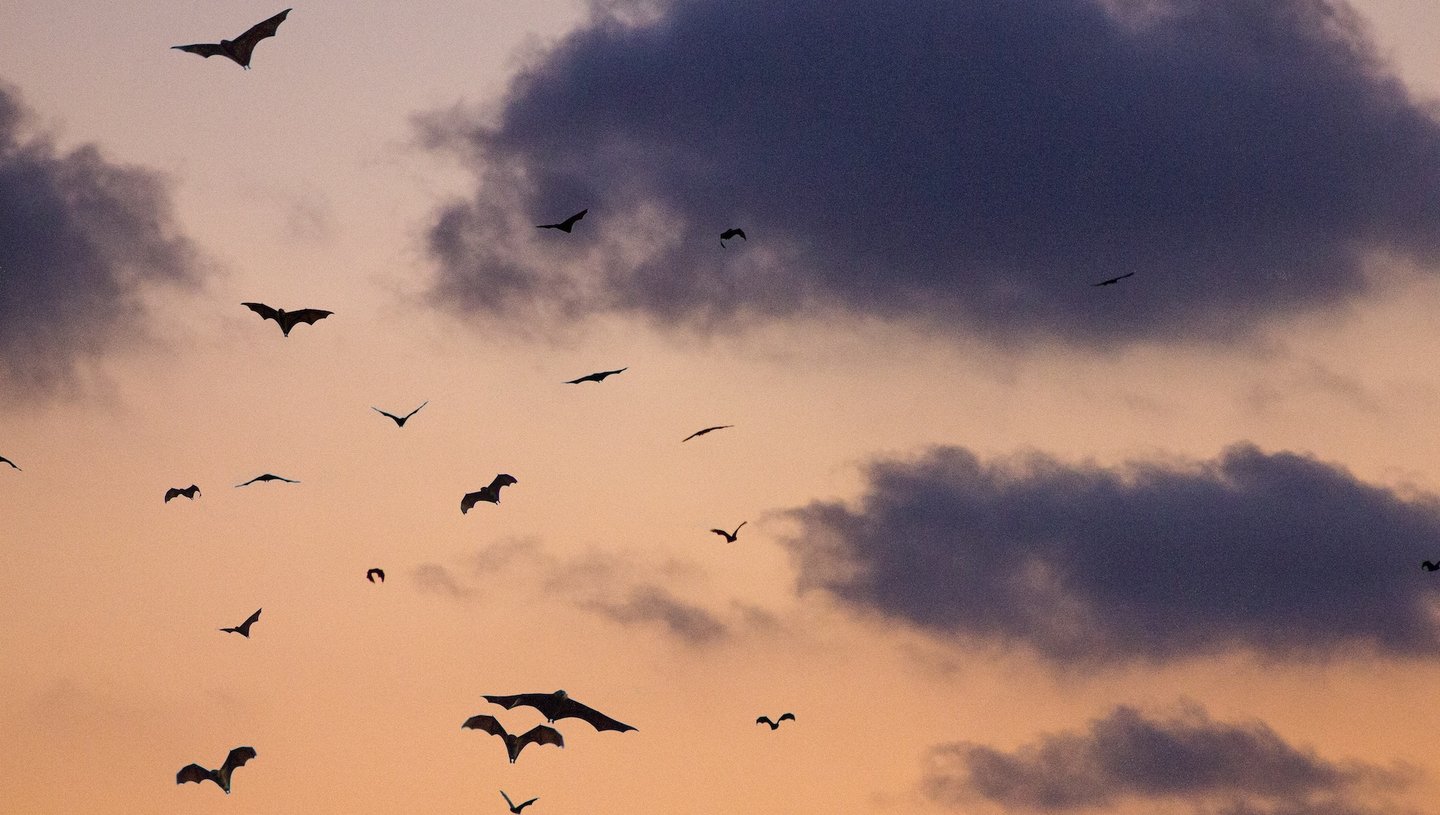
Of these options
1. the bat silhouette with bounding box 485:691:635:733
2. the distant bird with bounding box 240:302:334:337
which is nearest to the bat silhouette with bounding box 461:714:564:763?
the bat silhouette with bounding box 485:691:635:733

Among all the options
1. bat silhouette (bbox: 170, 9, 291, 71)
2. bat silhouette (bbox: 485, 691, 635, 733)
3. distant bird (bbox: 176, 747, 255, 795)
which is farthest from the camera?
distant bird (bbox: 176, 747, 255, 795)

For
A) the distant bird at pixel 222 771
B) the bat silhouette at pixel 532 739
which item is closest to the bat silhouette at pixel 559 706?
the bat silhouette at pixel 532 739

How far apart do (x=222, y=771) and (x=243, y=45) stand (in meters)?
23.6

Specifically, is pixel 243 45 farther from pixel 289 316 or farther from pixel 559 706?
pixel 559 706

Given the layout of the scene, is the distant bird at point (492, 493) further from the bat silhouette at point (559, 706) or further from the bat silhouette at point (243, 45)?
the bat silhouette at point (243, 45)

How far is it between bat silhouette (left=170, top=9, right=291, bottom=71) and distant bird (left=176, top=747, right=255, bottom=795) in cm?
2227

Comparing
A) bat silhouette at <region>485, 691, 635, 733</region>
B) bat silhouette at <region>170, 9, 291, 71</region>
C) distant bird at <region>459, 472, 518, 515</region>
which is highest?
bat silhouette at <region>170, 9, 291, 71</region>

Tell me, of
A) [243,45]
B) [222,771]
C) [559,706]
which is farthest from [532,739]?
[243,45]

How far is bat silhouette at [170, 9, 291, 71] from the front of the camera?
1574 inches

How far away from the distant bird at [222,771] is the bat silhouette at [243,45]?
73.1 ft

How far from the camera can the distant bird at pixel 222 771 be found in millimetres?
51406

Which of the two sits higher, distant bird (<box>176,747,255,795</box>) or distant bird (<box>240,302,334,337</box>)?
distant bird (<box>240,302,334,337</box>)

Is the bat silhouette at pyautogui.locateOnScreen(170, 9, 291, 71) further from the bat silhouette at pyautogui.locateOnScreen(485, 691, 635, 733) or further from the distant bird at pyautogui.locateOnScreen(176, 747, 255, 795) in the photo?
the distant bird at pyautogui.locateOnScreen(176, 747, 255, 795)

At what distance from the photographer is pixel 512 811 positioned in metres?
51.0
